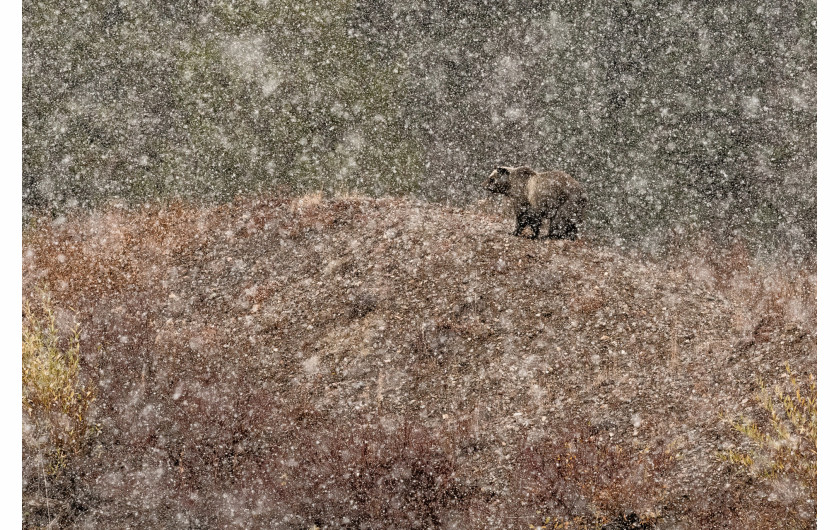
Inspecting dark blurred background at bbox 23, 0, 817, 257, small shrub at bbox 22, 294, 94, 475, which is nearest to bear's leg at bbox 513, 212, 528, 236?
dark blurred background at bbox 23, 0, 817, 257

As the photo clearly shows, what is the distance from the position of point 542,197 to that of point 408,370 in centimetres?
329

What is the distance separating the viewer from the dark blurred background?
1035cm

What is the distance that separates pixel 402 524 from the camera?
16.7 ft

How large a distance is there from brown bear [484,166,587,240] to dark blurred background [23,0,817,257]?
3.27 ft

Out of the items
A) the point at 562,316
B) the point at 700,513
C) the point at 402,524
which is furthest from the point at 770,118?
the point at 402,524

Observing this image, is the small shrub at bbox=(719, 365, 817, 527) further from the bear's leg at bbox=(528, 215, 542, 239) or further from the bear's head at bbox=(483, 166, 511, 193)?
the bear's head at bbox=(483, 166, 511, 193)

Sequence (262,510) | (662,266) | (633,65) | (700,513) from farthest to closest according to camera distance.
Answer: (633,65)
(662,266)
(262,510)
(700,513)

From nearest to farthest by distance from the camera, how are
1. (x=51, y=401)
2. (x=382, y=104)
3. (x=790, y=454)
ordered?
(x=790, y=454), (x=51, y=401), (x=382, y=104)

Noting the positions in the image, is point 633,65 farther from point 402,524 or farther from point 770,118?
point 402,524

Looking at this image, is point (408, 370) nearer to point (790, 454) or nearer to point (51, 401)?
point (51, 401)

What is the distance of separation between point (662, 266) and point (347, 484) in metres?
5.86

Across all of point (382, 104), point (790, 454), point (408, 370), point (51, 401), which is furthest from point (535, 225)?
point (51, 401)

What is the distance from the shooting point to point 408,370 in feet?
23.9

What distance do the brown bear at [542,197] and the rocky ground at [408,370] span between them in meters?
0.30
